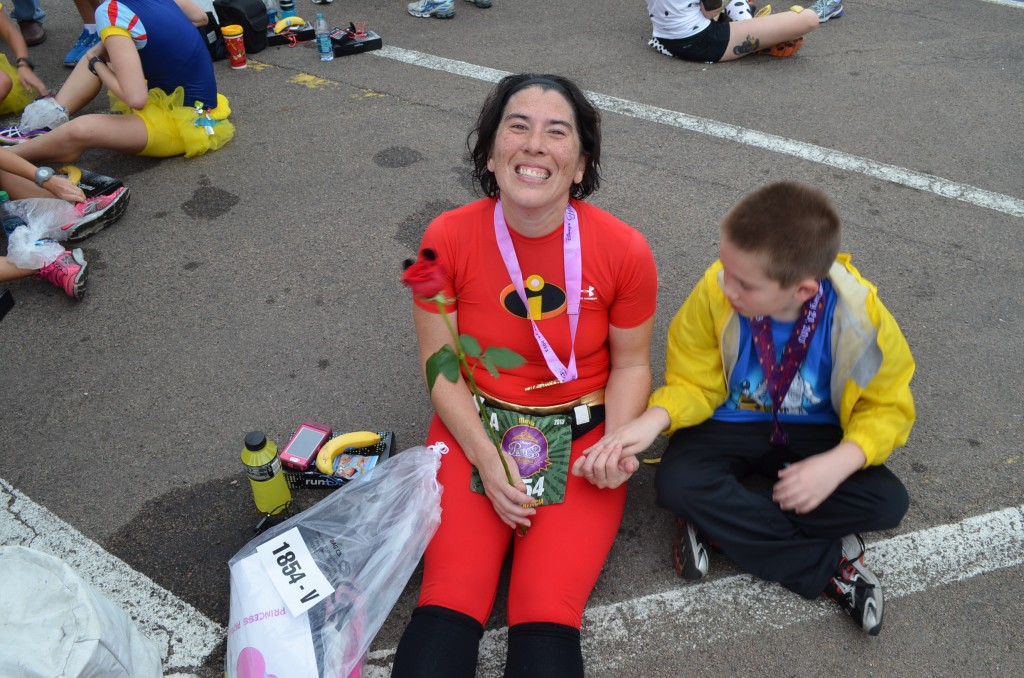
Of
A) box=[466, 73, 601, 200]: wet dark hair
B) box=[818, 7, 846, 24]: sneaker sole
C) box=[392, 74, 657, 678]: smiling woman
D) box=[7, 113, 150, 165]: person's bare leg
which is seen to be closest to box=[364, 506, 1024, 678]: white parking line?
box=[392, 74, 657, 678]: smiling woman

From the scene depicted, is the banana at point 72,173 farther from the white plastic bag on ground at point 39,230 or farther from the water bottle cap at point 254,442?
the water bottle cap at point 254,442

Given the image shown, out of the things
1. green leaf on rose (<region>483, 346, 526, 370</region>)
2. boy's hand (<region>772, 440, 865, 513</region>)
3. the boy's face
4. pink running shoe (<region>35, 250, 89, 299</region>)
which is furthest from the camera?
pink running shoe (<region>35, 250, 89, 299</region>)

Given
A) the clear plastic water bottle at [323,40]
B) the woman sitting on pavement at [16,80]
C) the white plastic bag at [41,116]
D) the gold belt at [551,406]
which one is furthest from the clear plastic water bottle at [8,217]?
the gold belt at [551,406]

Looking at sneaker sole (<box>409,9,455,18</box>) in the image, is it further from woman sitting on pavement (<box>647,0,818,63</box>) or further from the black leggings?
the black leggings

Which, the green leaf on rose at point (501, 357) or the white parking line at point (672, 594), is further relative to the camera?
the white parking line at point (672, 594)

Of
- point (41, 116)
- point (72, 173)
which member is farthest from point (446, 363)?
point (41, 116)

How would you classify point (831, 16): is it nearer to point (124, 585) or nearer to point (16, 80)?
point (16, 80)

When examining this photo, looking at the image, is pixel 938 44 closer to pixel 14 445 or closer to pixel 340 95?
pixel 340 95

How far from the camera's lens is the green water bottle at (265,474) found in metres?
2.61

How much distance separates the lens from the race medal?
2.48m

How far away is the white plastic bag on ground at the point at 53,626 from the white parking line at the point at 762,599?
808 millimetres

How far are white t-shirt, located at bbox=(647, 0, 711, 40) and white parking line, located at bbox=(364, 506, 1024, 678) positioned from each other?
4590 mm

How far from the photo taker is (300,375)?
3.44 m

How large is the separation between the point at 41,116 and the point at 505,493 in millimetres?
4417
